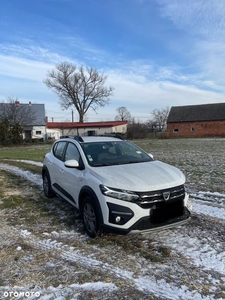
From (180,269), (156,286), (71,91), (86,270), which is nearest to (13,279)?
(86,270)

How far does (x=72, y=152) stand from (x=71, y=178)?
0.64m

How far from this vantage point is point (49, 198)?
6434 mm

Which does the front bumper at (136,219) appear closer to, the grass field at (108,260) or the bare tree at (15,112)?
the grass field at (108,260)

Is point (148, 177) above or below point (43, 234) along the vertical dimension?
above

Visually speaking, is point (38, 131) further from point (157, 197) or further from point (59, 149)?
point (157, 197)

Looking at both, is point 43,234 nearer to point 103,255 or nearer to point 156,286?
point 103,255

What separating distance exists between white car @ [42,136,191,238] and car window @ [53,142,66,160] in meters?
0.69

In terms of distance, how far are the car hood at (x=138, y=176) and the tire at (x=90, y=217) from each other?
47 cm

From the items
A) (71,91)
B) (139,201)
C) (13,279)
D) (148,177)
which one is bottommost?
(13,279)

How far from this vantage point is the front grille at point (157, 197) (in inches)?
137

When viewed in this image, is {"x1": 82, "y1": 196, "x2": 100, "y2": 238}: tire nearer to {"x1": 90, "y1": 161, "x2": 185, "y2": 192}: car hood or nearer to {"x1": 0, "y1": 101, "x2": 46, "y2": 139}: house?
{"x1": 90, "y1": 161, "x2": 185, "y2": 192}: car hood

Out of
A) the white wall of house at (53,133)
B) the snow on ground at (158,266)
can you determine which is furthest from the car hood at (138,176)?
the white wall of house at (53,133)

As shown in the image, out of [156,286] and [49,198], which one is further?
[49,198]

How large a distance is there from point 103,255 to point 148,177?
134 cm
